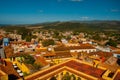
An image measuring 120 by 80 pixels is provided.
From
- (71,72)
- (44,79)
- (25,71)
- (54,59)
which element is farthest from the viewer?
(54,59)

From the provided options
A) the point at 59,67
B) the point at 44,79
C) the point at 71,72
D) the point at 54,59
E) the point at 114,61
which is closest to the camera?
the point at 44,79

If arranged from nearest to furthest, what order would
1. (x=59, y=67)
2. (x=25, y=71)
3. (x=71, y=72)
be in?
(x=71, y=72) → (x=59, y=67) → (x=25, y=71)

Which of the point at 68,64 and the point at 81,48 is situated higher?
the point at 68,64

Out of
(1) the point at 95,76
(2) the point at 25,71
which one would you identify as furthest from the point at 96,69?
(2) the point at 25,71

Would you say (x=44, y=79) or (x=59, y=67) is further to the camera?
(x=59, y=67)

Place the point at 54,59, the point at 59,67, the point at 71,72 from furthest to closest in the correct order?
the point at 54,59 → the point at 59,67 → the point at 71,72

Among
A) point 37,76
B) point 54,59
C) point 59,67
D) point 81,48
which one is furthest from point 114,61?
point 81,48

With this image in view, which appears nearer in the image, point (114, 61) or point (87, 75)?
point (87, 75)

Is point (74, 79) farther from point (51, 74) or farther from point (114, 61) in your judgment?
point (114, 61)

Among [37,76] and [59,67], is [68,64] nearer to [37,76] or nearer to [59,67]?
[59,67]
